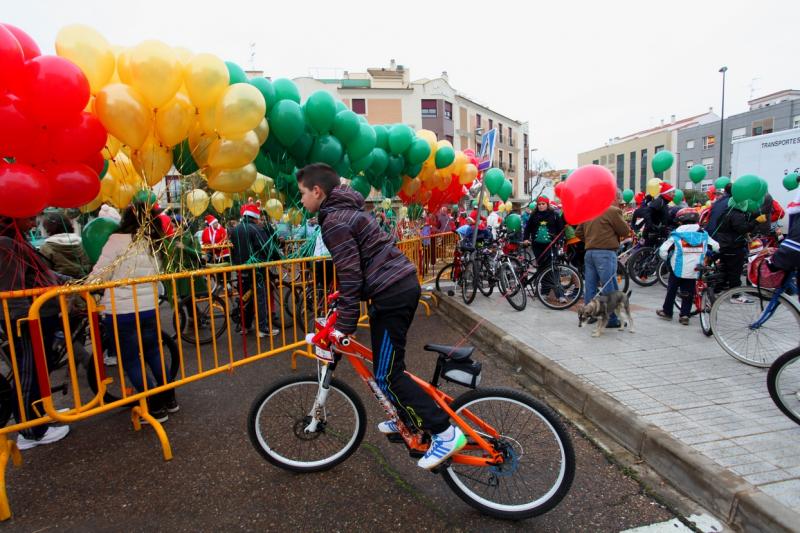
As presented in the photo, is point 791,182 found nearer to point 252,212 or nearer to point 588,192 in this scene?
point 588,192

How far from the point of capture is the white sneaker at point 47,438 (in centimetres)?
339

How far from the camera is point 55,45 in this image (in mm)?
4004

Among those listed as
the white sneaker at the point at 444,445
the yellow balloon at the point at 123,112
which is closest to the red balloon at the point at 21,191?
the yellow balloon at the point at 123,112

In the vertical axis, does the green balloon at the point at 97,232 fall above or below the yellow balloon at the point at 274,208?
below

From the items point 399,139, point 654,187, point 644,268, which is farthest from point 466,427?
point 654,187

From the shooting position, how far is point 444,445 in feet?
8.04

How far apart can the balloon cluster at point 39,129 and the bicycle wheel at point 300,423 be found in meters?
2.49

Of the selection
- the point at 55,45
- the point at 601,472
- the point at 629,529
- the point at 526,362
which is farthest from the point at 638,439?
the point at 55,45

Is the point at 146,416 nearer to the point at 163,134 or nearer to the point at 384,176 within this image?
the point at 163,134

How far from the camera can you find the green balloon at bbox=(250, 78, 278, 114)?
5.42 m

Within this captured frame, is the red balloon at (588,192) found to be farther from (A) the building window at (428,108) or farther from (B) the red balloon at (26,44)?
(A) the building window at (428,108)

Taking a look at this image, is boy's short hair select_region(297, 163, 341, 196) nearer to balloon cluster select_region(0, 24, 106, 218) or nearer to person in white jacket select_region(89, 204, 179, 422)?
person in white jacket select_region(89, 204, 179, 422)

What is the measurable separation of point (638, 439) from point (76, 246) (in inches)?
237

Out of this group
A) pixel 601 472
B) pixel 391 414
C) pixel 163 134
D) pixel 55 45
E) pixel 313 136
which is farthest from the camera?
pixel 313 136
